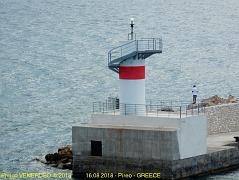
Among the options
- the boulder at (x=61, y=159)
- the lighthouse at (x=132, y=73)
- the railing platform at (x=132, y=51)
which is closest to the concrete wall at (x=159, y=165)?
the boulder at (x=61, y=159)

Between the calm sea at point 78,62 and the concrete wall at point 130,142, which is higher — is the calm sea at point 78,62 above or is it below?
above

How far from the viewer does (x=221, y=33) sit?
107m

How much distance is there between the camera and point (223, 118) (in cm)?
4281

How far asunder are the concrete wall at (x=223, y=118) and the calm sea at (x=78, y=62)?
12.9 feet

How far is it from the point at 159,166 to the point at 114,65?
3.65 metres

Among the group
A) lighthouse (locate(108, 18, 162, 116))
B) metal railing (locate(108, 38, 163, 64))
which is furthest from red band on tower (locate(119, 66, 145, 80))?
metal railing (locate(108, 38, 163, 64))

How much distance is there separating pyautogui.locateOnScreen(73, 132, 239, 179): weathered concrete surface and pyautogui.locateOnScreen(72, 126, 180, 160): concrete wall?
0.54ft

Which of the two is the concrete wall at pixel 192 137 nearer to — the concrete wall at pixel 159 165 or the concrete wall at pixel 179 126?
the concrete wall at pixel 179 126

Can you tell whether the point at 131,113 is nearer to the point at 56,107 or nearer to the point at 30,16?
the point at 56,107

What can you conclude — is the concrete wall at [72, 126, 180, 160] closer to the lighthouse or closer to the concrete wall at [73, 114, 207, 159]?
the concrete wall at [73, 114, 207, 159]

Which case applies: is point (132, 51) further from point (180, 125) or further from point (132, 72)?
point (180, 125)

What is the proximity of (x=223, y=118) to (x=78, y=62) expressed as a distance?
40.6m

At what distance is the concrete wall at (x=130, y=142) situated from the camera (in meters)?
36.2

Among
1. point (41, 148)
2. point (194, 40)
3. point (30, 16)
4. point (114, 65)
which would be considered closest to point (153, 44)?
point (114, 65)
